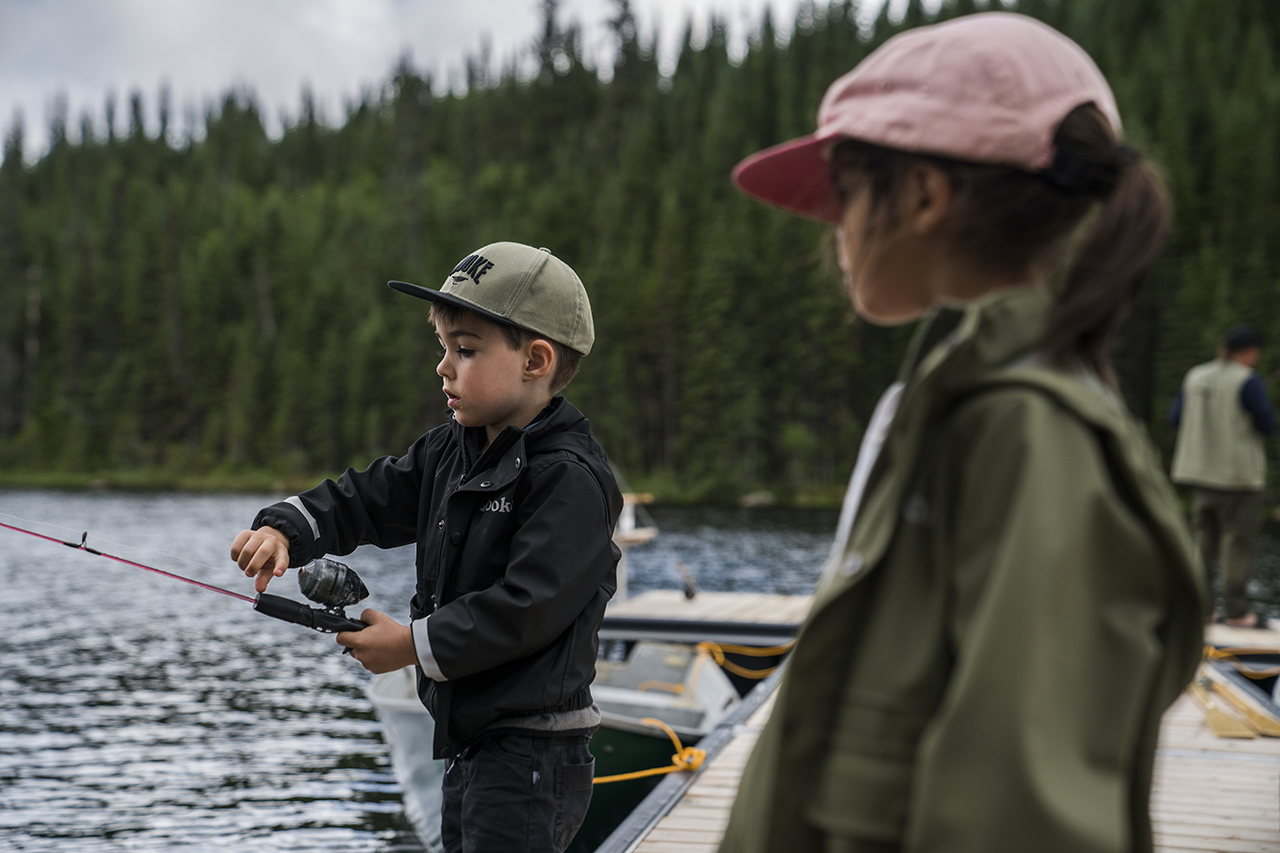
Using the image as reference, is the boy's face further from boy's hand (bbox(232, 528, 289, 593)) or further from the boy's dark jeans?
the boy's dark jeans

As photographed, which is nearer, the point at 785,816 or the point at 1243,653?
the point at 785,816

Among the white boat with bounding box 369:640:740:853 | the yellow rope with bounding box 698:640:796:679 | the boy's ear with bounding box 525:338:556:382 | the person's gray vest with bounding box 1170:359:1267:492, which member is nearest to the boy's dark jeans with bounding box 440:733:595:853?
the boy's ear with bounding box 525:338:556:382

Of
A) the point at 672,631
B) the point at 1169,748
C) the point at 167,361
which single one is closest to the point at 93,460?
the point at 167,361

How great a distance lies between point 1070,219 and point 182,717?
958cm

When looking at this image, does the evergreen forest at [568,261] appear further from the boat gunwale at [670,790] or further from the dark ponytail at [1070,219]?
the dark ponytail at [1070,219]

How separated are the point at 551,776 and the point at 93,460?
6217 cm

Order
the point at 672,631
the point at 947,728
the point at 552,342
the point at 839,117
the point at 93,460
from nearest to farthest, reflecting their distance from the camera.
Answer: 1. the point at 947,728
2. the point at 839,117
3. the point at 552,342
4. the point at 672,631
5. the point at 93,460

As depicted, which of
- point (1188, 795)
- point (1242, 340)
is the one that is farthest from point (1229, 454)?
point (1188, 795)

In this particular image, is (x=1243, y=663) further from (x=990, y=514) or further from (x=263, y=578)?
(x=990, y=514)

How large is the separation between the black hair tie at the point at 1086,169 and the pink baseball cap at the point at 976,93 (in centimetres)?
1

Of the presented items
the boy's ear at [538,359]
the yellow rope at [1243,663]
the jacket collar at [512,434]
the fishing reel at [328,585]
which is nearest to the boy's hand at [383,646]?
the fishing reel at [328,585]

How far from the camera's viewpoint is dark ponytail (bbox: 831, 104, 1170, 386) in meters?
0.97

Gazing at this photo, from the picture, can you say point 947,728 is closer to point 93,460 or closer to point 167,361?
point 93,460

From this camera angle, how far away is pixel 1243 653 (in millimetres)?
7309
